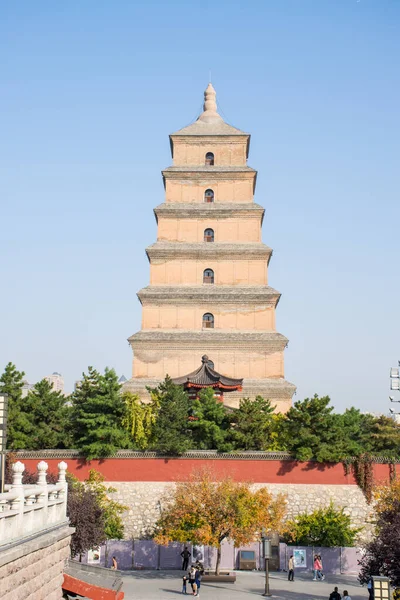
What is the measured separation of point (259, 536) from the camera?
25.5m

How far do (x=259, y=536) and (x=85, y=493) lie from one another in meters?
6.20

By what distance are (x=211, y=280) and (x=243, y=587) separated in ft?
60.7

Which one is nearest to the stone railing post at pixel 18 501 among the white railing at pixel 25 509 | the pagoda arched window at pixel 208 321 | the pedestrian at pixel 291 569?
the white railing at pixel 25 509

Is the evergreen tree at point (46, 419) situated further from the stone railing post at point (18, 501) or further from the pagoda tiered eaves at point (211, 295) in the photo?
the stone railing post at point (18, 501)

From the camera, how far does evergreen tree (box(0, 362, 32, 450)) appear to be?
1134 inches

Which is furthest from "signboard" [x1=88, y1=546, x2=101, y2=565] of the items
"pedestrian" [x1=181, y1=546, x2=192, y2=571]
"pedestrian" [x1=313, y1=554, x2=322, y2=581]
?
"pedestrian" [x1=313, y1=554, x2=322, y2=581]

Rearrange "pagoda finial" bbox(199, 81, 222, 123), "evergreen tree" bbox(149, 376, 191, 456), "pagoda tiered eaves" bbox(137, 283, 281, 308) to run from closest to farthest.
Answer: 1. "evergreen tree" bbox(149, 376, 191, 456)
2. "pagoda tiered eaves" bbox(137, 283, 281, 308)
3. "pagoda finial" bbox(199, 81, 222, 123)

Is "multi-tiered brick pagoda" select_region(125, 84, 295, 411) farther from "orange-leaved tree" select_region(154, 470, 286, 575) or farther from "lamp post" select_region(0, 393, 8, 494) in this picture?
"lamp post" select_region(0, 393, 8, 494)

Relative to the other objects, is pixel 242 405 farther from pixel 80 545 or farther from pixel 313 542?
pixel 80 545

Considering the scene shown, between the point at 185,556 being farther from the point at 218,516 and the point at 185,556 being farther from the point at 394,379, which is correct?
the point at 394,379

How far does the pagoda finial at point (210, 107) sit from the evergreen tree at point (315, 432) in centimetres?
1976

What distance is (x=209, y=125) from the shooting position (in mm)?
41562

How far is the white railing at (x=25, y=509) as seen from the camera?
9.41 meters

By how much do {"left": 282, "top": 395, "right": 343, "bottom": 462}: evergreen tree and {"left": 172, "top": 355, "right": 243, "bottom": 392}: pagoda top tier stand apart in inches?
207
